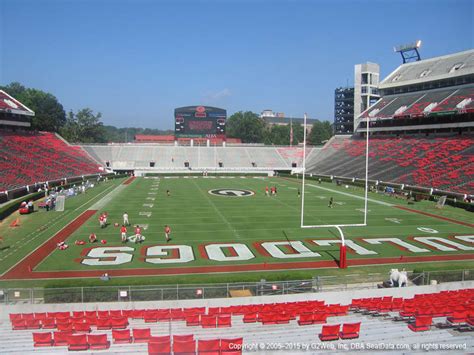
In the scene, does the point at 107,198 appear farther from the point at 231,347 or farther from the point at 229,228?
the point at 231,347

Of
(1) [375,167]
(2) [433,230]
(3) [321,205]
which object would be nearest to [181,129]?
(1) [375,167]

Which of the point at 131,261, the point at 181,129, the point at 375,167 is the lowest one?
the point at 131,261

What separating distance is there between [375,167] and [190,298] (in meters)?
43.6

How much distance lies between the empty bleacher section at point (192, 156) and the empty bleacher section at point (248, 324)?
192 ft

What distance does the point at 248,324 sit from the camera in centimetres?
1116

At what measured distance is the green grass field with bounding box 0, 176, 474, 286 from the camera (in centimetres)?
1819

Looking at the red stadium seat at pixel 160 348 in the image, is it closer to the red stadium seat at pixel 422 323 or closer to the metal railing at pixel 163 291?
the metal railing at pixel 163 291

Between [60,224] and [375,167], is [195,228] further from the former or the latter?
[375,167]

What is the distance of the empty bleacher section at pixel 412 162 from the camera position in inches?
1591

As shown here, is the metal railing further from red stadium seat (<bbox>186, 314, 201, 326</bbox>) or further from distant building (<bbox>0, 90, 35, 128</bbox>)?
distant building (<bbox>0, 90, 35, 128</bbox>)

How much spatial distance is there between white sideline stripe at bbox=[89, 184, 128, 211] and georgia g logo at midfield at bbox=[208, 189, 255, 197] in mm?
9707

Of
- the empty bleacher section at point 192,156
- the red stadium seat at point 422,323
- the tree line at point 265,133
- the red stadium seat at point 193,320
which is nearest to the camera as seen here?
the red stadium seat at point 422,323

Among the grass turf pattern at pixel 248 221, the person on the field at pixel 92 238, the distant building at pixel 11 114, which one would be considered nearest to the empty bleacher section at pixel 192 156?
the distant building at pixel 11 114

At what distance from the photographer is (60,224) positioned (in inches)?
1035
